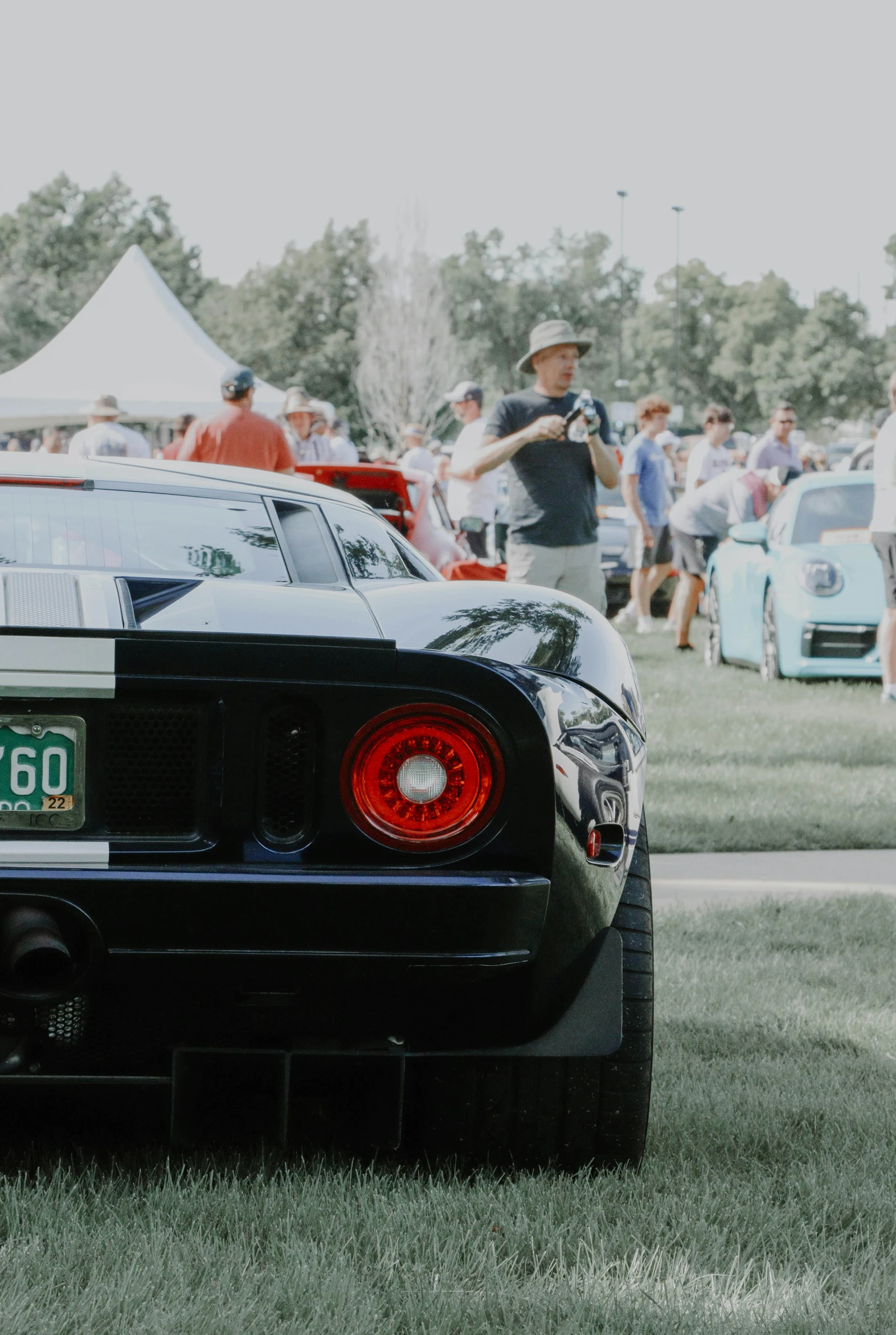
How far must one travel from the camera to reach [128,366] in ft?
82.4

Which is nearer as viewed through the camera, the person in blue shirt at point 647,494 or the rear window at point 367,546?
the rear window at point 367,546

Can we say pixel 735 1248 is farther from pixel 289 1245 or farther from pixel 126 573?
pixel 126 573

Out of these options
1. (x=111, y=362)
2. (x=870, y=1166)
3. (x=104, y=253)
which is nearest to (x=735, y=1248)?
(x=870, y=1166)

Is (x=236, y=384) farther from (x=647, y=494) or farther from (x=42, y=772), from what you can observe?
(x=42, y=772)

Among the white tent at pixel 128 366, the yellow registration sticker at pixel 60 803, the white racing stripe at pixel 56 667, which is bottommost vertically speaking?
the yellow registration sticker at pixel 60 803

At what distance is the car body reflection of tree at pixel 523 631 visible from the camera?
2486 mm

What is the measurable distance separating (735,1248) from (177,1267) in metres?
0.79

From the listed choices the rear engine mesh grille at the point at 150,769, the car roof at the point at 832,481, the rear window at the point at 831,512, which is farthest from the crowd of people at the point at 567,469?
the rear engine mesh grille at the point at 150,769

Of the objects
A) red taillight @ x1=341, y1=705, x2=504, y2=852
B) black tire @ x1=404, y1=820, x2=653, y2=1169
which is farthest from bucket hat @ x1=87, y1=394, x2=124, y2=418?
red taillight @ x1=341, y1=705, x2=504, y2=852

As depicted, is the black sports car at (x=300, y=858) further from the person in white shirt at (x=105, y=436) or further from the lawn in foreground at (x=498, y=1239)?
the person in white shirt at (x=105, y=436)

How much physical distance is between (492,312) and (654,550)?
8229cm

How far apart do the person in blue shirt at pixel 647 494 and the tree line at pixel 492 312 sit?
184 ft

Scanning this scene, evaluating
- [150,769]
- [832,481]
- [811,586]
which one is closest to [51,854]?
[150,769]

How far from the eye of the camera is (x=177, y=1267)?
228cm
